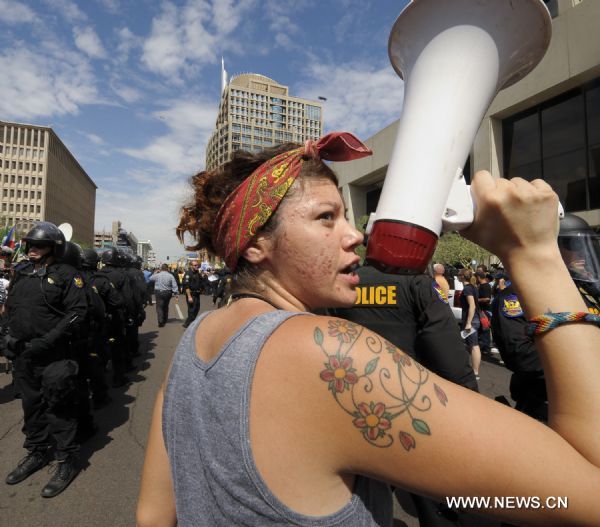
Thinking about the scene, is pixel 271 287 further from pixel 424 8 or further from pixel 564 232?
pixel 564 232

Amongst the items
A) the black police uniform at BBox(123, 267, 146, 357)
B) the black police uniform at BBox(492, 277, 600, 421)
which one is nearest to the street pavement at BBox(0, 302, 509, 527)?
the black police uniform at BBox(492, 277, 600, 421)

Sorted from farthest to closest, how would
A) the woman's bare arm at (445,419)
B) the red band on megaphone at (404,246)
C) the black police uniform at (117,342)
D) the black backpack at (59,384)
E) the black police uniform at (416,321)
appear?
the black police uniform at (117,342) < the black backpack at (59,384) < the black police uniform at (416,321) < the red band on megaphone at (404,246) < the woman's bare arm at (445,419)

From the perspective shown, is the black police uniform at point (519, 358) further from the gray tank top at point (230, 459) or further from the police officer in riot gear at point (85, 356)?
the police officer in riot gear at point (85, 356)

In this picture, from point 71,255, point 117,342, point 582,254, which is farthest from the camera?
point 117,342

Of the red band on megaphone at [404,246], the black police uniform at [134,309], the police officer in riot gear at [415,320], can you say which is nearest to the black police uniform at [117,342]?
the black police uniform at [134,309]

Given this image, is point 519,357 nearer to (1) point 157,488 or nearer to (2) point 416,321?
(2) point 416,321

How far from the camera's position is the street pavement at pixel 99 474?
2.94 metres

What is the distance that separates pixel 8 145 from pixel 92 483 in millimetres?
110431

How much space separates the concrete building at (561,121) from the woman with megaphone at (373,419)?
775 inches

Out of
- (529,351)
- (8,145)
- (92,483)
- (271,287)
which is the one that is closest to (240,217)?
(271,287)

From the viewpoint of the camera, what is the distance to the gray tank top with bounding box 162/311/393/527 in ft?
2.47

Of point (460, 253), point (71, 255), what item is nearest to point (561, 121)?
point (460, 253)

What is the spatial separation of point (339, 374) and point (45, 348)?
3.75 metres

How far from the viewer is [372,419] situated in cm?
70
